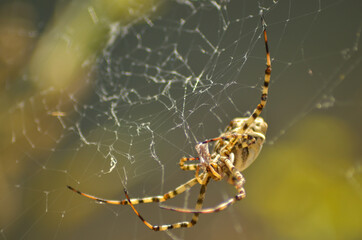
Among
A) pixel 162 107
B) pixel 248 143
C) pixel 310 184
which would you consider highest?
pixel 248 143

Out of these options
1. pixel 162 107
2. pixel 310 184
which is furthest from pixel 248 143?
pixel 310 184

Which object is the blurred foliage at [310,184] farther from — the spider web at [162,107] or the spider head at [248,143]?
the spider head at [248,143]

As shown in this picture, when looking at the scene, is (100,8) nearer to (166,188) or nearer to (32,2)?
(32,2)

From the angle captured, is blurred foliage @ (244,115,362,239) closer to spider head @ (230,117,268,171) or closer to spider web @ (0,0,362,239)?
spider web @ (0,0,362,239)

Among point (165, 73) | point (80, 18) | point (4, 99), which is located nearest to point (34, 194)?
point (4, 99)

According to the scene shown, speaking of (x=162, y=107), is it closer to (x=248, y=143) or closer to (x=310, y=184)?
(x=248, y=143)

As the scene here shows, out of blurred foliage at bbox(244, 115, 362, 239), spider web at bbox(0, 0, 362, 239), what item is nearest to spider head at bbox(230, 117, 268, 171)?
spider web at bbox(0, 0, 362, 239)
